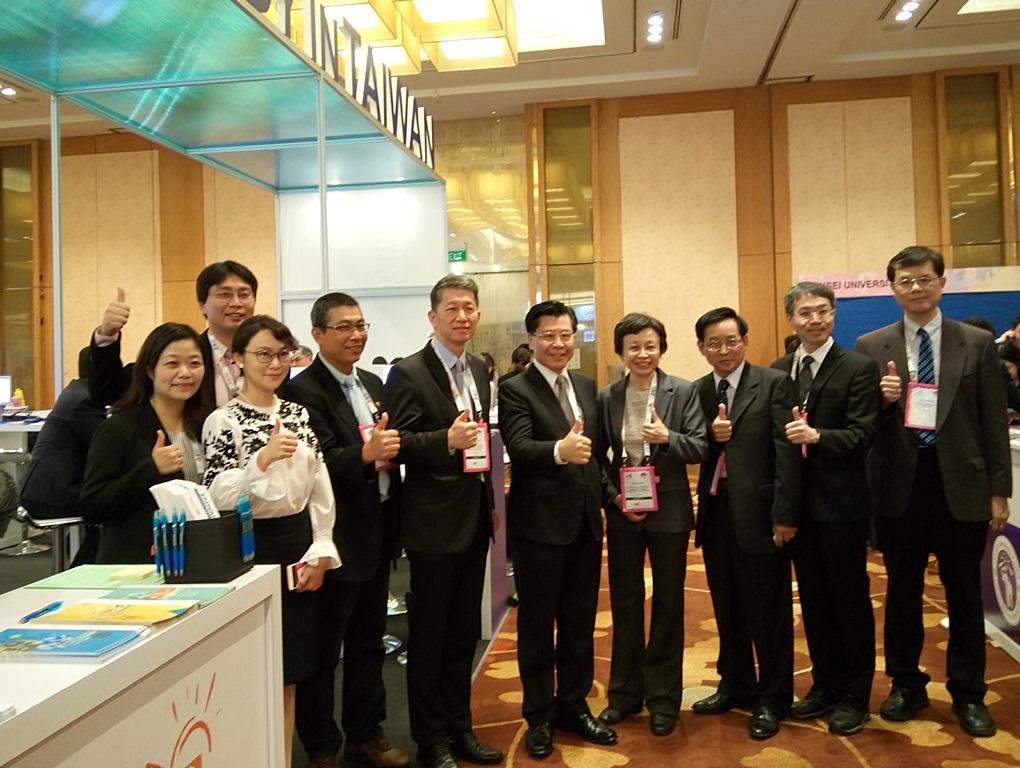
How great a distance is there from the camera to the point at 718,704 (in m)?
2.99

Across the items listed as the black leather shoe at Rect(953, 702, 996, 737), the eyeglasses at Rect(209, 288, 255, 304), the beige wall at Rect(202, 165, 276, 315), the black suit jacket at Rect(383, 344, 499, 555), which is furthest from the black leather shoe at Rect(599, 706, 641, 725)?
the beige wall at Rect(202, 165, 276, 315)

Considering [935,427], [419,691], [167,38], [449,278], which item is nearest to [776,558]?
[935,427]

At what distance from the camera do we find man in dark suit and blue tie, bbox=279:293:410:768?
243 centimetres

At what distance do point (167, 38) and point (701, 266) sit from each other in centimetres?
715

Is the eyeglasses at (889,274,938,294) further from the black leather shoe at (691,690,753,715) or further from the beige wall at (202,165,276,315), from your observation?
the beige wall at (202,165,276,315)

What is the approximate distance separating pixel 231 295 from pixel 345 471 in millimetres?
727

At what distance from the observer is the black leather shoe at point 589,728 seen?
2.74 m

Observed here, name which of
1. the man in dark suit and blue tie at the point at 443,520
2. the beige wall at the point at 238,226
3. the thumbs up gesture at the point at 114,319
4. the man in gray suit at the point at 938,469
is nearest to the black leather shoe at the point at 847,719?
the man in gray suit at the point at 938,469

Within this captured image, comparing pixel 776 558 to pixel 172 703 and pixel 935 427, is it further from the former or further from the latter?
pixel 172 703

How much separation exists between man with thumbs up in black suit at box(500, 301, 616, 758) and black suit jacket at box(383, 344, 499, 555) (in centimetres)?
22

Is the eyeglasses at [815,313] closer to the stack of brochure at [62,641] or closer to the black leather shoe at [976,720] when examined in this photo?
the black leather shoe at [976,720]

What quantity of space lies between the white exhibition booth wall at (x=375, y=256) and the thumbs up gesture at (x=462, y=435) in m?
2.90

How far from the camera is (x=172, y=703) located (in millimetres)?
1305

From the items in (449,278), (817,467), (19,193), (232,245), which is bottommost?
(817,467)
